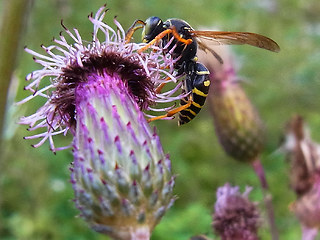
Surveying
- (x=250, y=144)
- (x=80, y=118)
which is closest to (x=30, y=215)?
(x=250, y=144)

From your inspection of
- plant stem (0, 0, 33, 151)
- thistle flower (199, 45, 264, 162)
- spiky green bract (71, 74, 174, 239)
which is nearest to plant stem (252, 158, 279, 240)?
thistle flower (199, 45, 264, 162)

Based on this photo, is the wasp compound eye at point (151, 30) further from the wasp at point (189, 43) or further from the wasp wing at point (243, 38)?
the wasp wing at point (243, 38)

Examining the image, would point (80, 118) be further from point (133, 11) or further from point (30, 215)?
point (133, 11)

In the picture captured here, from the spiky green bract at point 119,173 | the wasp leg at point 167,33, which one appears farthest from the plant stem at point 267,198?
the spiky green bract at point 119,173

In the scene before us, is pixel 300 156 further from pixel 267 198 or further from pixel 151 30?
pixel 151 30

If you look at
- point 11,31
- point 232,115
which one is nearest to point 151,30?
point 11,31
